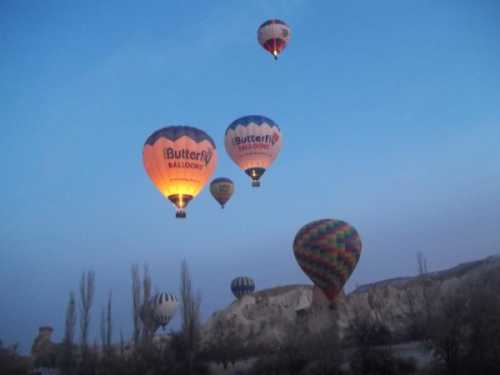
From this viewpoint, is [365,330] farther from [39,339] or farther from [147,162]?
[39,339]

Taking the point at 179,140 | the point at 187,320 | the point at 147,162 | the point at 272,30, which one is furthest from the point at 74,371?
Result: the point at 272,30

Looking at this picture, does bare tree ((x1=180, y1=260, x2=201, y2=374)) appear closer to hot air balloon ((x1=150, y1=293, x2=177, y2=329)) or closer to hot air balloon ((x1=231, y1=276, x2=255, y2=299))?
hot air balloon ((x1=150, y1=293, x2=177, y2=329))

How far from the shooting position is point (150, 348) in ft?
74.5

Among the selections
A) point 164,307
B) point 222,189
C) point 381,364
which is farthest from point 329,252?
point 164,307

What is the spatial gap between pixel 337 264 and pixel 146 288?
1044 centimetres

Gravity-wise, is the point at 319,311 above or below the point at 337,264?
below

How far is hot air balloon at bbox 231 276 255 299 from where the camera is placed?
42.5m

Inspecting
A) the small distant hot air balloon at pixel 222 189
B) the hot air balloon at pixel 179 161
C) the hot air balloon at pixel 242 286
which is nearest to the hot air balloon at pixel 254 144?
the hot air balloon at pixel 179 161

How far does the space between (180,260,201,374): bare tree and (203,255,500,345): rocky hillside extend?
5426mm

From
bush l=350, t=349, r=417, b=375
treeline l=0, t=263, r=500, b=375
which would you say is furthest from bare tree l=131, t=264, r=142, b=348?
bush l=350, t=349, r=417, b=375

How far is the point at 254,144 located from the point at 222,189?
851cm

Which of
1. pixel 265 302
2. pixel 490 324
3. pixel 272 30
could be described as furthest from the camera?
pixel 265 302

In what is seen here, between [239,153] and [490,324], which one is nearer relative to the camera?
[490,324]

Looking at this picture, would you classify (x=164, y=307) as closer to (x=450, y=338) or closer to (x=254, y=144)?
(x=254, y=144)
